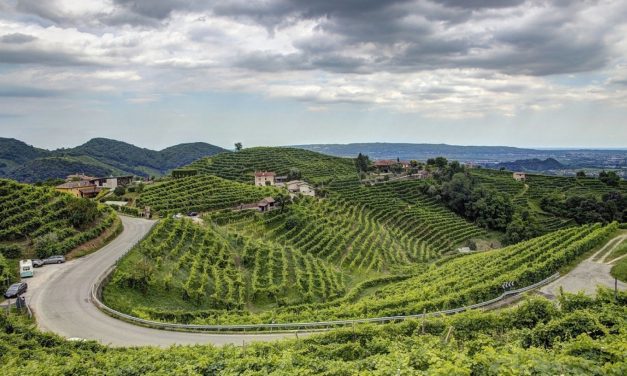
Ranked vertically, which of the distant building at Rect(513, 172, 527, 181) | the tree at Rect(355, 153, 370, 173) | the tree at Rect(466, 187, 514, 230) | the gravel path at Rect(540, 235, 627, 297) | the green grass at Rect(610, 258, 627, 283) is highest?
the tree at Rect(355, 153, 370, 173)

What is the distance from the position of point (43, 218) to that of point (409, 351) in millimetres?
36094

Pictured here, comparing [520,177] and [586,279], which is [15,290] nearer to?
[586,279]

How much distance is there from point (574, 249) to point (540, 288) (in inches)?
326

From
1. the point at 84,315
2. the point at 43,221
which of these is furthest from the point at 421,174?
the point at 84,315

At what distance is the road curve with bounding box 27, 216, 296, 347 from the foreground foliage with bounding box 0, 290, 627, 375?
304 cm

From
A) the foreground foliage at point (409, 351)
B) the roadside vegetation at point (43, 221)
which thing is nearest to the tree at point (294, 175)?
the roadside vegetation at point (43, 221)

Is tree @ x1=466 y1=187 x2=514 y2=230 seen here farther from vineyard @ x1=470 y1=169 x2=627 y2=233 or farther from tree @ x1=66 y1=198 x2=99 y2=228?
tree @ x1=66 y1=198 x2=99 y2=228


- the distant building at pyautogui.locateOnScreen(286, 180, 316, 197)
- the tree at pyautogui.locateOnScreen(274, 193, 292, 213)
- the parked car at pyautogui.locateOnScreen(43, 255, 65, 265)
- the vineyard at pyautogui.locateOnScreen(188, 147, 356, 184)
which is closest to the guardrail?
the parked car at pyautogui.locateOnScreen(43, 255, 65, 265)

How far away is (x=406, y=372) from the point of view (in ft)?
36.9

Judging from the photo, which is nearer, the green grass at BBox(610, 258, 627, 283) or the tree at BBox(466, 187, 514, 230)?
the green grass at BBox(610, 258, 627, 283)

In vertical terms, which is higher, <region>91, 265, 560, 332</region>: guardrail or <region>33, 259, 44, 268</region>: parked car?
<region>33, 259, 44, 268</region>: parked car

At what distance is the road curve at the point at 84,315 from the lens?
21.8 m

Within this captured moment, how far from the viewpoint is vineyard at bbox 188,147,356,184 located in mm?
93625

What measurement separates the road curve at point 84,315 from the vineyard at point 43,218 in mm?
3624
